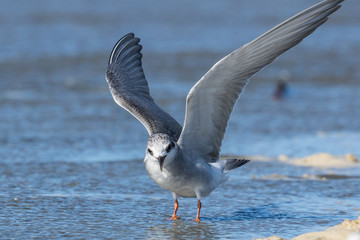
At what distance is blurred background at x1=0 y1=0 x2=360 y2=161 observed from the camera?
33.4ft

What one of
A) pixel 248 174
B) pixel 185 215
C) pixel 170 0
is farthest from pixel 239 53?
pixel 170 0

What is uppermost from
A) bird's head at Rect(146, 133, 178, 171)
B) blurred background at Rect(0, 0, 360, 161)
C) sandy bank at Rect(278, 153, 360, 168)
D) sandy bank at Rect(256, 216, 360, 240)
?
blurred background at Rect(0, 0, 360, 161)

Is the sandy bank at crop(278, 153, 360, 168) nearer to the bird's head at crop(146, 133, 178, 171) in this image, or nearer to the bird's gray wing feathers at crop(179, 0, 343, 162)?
the bird's gray wing feathers at crop(179, 0, 343, 162)

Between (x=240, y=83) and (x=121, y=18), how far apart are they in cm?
2123

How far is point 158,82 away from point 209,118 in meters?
8.70

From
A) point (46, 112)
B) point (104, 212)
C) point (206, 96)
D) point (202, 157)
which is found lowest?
point (104, 212)

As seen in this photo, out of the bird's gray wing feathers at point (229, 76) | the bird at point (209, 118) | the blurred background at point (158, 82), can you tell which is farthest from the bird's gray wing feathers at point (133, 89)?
the blurred background at point (158, 82)

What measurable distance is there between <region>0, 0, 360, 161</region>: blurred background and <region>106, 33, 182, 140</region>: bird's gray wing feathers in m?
1.52

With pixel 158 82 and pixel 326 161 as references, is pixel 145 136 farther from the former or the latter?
pixel 158 82

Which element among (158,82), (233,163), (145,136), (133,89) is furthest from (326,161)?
(158,82)

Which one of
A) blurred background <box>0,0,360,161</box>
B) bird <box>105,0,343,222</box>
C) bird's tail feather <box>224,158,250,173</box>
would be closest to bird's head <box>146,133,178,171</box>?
bird <box>105,0,343,222</box>

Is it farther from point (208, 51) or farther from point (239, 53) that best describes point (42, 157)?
point (208, 51)

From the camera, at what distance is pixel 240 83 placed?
21.1 feet

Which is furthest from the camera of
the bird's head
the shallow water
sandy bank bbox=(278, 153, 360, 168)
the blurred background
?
the blurred background
